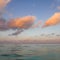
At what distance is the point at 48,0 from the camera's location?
7.52ft

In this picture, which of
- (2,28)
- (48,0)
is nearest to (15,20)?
(2,28)

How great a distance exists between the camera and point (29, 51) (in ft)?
7.23

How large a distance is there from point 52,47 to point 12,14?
0.91 meters

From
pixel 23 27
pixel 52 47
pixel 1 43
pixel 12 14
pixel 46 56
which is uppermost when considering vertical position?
pixel 12 14

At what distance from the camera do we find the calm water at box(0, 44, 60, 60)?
2174 millimetres

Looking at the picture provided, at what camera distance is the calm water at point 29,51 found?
2174 mm

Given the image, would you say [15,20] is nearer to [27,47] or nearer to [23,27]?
[23,27]

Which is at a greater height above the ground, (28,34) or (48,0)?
(48,0)

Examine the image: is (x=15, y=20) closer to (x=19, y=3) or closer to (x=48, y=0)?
(x=19, y=3)

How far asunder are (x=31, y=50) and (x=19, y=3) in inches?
33.9

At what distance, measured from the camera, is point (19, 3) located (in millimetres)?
2283

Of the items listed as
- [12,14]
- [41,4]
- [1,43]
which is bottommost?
[1,43]

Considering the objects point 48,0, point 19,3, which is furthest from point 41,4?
point 19,3

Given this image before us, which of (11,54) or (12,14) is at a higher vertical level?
(12,14)
